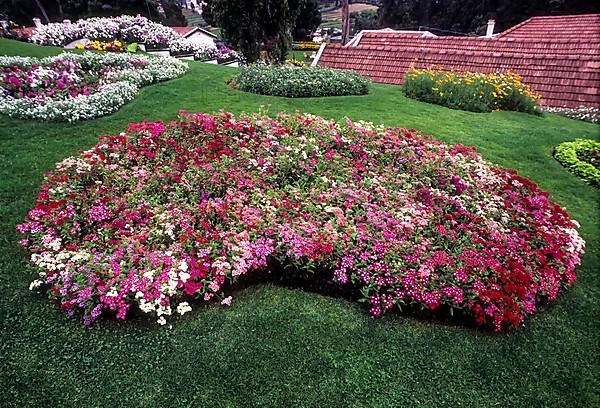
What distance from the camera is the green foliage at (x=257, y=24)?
11625 millimetres

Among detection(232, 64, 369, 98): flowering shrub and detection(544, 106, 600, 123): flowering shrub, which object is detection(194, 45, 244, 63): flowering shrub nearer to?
detection(232, 64, 369, 98): flowering shrub

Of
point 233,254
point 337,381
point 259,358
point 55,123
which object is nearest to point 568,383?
point 337,381

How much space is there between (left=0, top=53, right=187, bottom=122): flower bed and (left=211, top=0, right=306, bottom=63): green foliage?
9.02ft

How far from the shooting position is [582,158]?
7.30 m

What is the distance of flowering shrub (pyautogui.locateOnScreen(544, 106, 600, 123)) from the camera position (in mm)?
10516

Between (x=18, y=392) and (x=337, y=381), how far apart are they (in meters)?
2.38

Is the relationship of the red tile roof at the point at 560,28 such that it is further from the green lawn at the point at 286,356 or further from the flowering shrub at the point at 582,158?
the green lawn at the point at 286,356

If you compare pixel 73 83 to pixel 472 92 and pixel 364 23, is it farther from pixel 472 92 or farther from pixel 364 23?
pixel 364 23

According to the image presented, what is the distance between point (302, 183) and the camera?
505 cm

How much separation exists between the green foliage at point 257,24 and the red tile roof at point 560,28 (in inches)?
466

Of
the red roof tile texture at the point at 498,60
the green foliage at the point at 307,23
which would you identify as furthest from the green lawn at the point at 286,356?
the green foliage at the point at 307,23

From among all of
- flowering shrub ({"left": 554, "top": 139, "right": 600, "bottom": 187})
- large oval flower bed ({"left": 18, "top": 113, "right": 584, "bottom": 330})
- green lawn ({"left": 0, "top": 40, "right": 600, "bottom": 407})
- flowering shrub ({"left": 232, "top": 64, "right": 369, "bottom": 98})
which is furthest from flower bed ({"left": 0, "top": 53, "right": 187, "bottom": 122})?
flowering shrub ({"left": 554, "top": 139, "right": 600, "bottom": 187})

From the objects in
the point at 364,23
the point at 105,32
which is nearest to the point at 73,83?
the point at 105,32

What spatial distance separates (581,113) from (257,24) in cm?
989
